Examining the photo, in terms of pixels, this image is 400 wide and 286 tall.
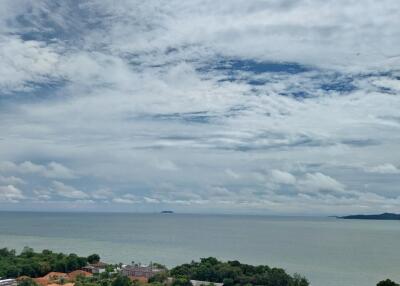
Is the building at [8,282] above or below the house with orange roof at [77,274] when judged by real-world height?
below

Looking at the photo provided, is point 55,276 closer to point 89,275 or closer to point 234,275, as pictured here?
point 89,275

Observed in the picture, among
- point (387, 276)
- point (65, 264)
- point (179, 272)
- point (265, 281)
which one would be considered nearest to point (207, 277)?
point (179, 272)

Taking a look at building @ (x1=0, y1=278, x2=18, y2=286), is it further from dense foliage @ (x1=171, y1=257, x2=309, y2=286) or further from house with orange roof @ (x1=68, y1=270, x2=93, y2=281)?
dense foliage @ (x1=171, y1=257, x2=309, y2=286)

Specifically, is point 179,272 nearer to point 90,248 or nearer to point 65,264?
point 65,264

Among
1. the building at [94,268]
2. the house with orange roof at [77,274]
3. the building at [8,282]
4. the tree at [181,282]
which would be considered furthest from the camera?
the building at [94,268]

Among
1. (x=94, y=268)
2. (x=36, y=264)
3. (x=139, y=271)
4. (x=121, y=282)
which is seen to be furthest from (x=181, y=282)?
(x=36, y=264)

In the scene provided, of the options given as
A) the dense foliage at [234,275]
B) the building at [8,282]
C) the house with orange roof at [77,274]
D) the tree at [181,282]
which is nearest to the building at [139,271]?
the dense foliage at [234,275]

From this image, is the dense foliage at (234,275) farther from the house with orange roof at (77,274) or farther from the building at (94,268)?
the building at (94,268)
